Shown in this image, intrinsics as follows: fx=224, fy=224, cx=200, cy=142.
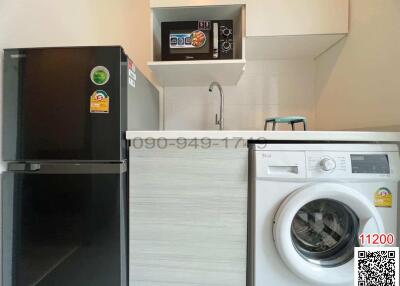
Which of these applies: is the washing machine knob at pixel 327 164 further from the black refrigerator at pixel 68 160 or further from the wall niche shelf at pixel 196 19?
the black refrigerator at pixel 68 160

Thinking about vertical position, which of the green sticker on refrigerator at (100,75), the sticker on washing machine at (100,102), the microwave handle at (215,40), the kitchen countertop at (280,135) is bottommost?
the kitchen countertop at (280,135)

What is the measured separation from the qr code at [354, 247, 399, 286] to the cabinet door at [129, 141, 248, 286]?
1.53ft

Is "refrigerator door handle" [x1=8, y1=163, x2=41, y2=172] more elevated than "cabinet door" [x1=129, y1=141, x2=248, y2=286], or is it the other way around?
"refrigerator door handle" [x1=8, y1=163, x2=41, y2=172]

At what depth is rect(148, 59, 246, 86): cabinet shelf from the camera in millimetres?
1312

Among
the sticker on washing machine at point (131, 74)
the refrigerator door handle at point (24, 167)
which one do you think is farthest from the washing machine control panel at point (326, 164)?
the refrigerator door handle at point (24, 167)

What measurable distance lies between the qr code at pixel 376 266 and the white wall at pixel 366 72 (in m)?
0.55

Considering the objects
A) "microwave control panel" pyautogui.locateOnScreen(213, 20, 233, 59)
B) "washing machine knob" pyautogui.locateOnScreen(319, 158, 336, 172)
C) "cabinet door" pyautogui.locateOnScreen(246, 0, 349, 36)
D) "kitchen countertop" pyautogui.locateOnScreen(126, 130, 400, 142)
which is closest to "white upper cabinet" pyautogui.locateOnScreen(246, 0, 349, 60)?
"cabinet door" pyautogui.locateOnScreen(246, 0, 349, 36)

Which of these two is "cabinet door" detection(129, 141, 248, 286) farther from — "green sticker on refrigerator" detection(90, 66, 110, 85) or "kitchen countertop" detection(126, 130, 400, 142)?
"green sticker on refrigerator" detection(90, 66, 110, 85)

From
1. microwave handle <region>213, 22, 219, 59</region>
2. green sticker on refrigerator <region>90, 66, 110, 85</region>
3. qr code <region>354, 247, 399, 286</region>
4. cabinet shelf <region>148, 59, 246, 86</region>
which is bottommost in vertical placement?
qr code <region>354, 247, 399, 286</region>

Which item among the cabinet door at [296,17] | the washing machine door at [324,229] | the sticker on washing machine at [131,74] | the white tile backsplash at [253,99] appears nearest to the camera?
the washing machine door at [324,229]

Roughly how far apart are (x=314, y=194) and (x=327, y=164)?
5.3 inches

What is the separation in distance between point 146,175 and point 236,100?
1024 mm

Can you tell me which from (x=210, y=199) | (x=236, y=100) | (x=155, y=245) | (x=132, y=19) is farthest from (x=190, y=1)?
(x=155, y=245)

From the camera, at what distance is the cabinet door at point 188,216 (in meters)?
0.96
